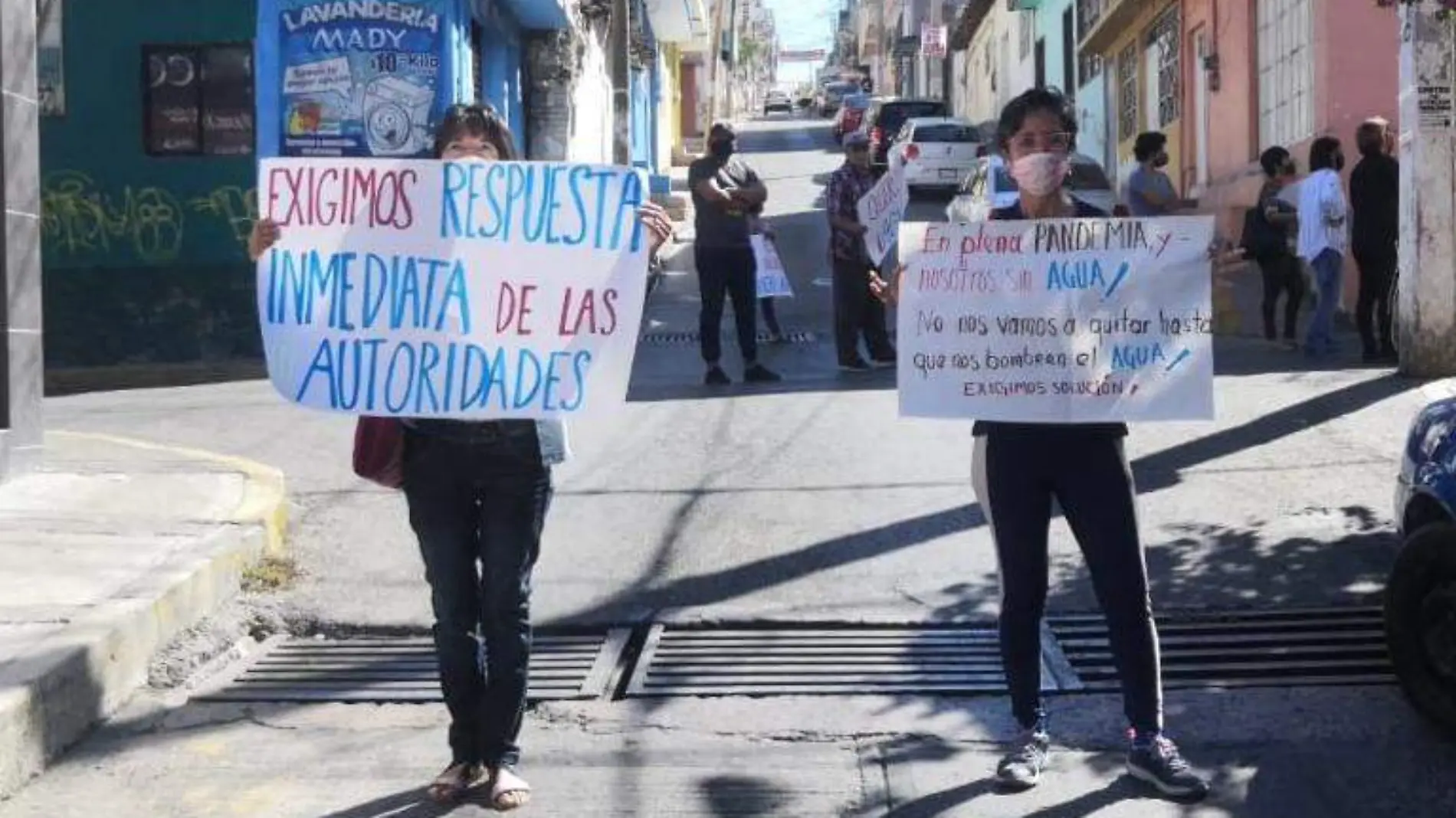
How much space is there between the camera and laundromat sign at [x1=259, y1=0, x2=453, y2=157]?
14867 mm

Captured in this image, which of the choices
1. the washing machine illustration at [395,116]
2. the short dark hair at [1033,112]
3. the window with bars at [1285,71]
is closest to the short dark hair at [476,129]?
the short dark hair at [1033,112]

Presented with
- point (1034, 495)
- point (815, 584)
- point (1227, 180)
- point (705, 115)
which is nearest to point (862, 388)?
point (815, 584)

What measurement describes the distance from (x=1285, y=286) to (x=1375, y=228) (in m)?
1.83

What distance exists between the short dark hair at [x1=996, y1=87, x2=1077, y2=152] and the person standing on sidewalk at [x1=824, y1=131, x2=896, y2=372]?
286 inches

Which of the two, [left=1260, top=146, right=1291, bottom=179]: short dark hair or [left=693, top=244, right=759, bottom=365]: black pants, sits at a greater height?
[left=1260, top=146, right=1291, bottom=179]: short dark hair

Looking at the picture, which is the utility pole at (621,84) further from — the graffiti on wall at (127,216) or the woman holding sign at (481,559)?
the woman holding sign at (481,559)

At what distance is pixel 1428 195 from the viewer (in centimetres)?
1112

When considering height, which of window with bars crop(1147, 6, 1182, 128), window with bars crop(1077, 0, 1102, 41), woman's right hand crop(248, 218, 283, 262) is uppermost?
window with bars crop(1077, 0, 1102, 41)

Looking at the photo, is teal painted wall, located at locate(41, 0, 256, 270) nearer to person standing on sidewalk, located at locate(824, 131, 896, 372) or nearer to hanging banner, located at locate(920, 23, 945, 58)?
person standing on sidewalk, located at locate(824, 131, 896, 372)

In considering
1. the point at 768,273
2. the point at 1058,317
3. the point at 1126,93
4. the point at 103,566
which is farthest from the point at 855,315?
the point at 1126,93

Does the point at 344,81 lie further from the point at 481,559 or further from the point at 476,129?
the point at 481,559

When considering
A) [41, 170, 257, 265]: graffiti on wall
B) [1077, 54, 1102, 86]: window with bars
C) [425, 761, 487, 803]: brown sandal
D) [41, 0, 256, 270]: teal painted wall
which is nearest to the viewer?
[425, 761, 487, 803]: brown sandal

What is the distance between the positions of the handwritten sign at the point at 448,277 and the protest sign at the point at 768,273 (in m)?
10.1

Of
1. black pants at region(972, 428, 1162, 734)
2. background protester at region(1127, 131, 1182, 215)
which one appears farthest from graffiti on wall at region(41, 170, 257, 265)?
black pants at region(972, 428, 1162, 734)
